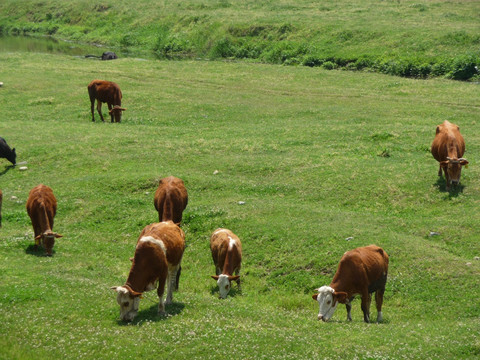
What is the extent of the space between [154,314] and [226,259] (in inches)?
156

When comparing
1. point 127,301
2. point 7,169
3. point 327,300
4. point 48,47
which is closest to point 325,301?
point 327,300

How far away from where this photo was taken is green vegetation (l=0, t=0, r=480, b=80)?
194ft

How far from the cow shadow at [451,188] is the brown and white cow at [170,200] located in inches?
429

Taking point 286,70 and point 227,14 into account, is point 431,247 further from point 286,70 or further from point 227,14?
point 227,14

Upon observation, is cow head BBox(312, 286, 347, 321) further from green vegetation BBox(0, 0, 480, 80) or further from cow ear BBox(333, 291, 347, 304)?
green vegetation BBox(0, 0, 480, 80)

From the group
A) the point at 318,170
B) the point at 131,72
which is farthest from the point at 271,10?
the point at 318,170

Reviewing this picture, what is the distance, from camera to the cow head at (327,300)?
49.2ft

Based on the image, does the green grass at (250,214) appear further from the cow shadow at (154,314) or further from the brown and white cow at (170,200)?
the brown and white cow at (170,200)

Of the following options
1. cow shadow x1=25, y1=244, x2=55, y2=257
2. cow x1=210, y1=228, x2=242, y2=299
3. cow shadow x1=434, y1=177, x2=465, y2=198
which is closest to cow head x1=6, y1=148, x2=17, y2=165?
cow shadow x1=25, y1=244, x2=55, y2=257

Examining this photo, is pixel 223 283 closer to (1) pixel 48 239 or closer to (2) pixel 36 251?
(1) pixel 48 239

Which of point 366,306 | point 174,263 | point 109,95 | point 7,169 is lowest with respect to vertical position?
point 7,169

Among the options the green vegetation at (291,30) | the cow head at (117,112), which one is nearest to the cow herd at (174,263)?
the cow head at (117,112)

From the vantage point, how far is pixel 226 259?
59.9ft

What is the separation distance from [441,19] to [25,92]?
47.9 metres
